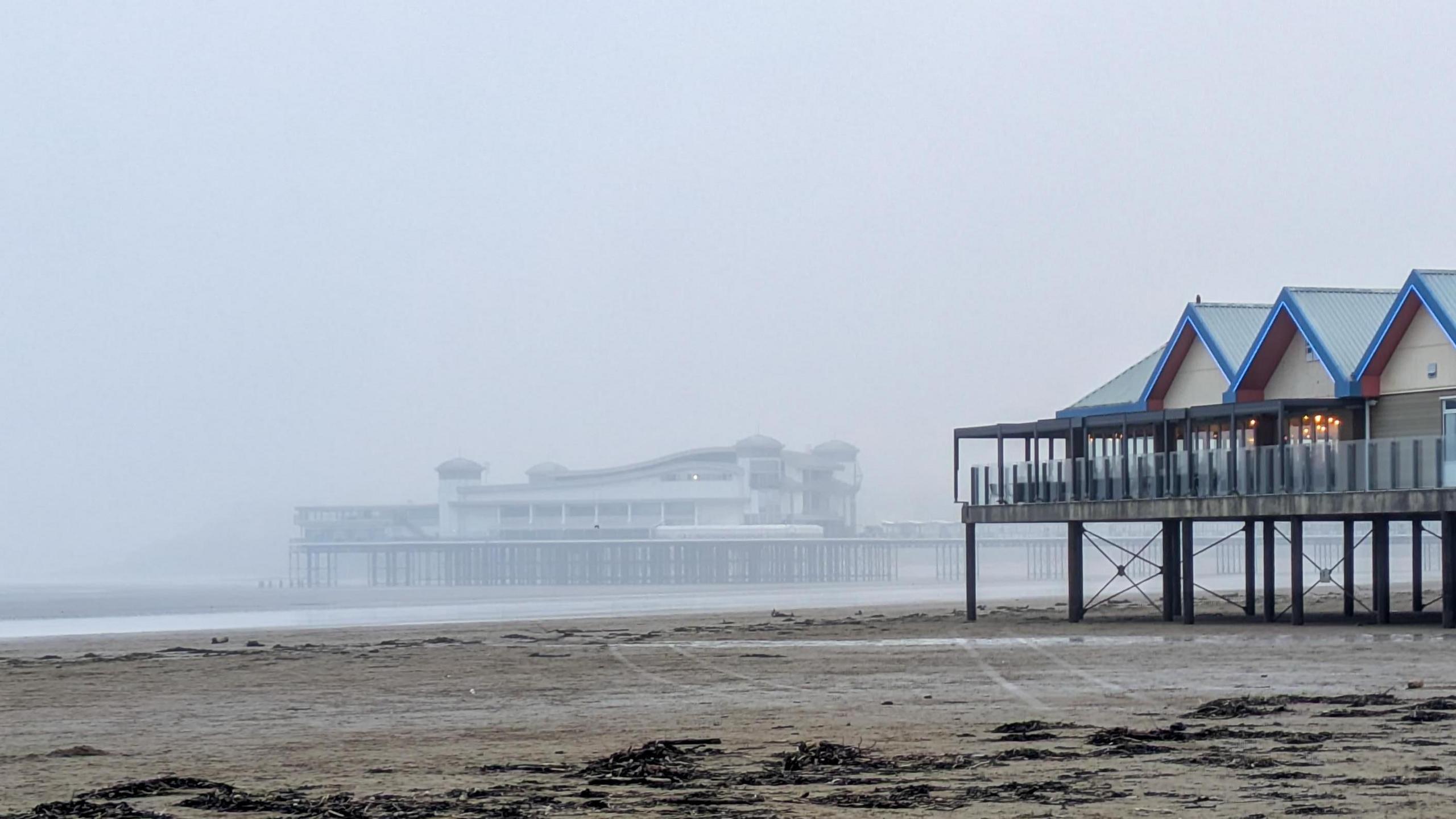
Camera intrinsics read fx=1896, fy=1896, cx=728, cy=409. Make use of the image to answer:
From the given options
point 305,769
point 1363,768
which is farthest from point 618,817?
point 1363,768

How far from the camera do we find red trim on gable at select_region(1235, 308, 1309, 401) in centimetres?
3912

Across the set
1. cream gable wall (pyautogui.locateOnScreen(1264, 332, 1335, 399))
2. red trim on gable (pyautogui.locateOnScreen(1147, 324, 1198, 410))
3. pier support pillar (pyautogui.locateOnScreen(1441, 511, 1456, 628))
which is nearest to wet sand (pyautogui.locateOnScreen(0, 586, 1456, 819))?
pier support pillar (pyautogui.locateOnScreen(1441, 511, 1456, 628))

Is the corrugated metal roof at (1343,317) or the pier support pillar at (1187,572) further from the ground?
the corrugated metal roof at (1343,317)

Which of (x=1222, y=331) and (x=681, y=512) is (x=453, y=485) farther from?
(x=1222, y=331)

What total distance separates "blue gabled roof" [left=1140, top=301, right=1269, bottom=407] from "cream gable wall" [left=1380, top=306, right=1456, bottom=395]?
4.85 m

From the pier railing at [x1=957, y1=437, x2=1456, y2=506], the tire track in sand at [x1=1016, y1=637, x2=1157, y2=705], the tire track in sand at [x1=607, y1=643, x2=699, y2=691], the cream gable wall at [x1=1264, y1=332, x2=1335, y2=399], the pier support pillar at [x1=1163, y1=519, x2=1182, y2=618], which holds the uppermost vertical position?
the cream gable wall at [x1=1264, y1=332, x2=1335, y2=399]

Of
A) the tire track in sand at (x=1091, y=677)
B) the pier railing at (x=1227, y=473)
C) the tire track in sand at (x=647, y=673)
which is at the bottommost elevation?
the tire track in sand at (x=647, y=673)

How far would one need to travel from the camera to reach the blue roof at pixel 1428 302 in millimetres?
34281

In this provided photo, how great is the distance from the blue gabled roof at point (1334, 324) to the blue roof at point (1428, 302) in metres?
0.50

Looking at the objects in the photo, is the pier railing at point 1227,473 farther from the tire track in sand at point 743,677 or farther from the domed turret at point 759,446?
the domed turret at point 759,446

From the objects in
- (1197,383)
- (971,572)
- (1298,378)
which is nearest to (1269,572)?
(1298,378)

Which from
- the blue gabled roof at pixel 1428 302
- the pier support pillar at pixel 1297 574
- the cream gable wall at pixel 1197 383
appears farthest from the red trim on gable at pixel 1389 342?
the cream gable wall at pixel 1197 383

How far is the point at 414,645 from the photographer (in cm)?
3653

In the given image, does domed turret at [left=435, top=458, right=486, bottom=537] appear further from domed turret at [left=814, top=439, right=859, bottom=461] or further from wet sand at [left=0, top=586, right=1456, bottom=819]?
wet sand at [left=0, top=586, right=1456, bottom=819]
